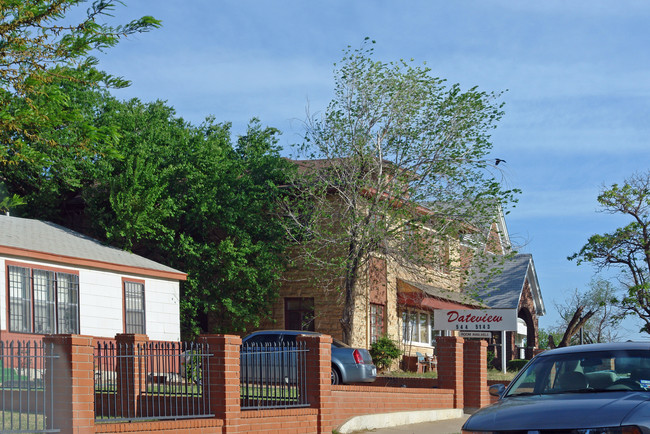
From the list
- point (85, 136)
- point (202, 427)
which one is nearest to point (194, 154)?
point (85, 136)

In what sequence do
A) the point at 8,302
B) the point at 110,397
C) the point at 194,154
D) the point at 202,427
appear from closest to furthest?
the point at 202,427 < the point at 110,397 < the point at 8,302 < the point at 194,154

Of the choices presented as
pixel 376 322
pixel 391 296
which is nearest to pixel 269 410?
pixel 376 322

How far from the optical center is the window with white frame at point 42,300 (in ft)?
67.5

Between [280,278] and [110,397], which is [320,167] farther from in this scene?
[110,397]

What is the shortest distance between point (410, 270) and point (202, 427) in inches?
650

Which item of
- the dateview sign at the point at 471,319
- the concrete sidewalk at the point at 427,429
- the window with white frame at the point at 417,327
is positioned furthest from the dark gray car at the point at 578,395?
the window with white frame at the point at 417,327

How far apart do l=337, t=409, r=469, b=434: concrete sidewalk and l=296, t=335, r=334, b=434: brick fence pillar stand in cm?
62

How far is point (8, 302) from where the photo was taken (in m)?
20.3

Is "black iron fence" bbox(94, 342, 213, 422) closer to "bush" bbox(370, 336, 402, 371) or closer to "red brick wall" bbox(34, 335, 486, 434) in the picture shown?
"red brick wall" bbox(34, 335, 486, 434)

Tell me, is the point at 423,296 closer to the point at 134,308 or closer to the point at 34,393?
the point at 134,308

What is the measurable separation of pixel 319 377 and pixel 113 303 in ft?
37.1

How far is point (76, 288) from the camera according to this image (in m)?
22.5

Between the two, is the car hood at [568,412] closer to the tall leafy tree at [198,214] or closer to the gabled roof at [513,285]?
the tall leafy tree at [198,214]

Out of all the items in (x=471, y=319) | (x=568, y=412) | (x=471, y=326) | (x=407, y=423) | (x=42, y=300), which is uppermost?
(x=42, y=300)
